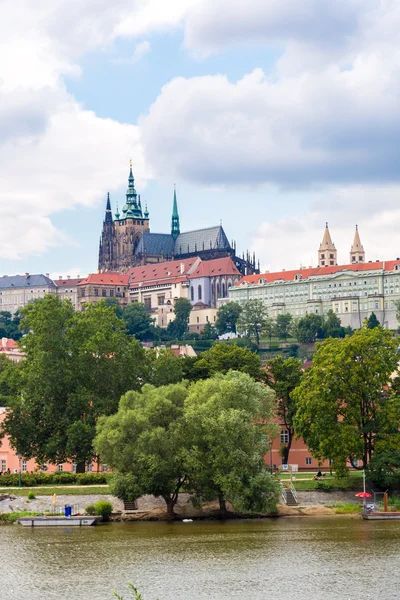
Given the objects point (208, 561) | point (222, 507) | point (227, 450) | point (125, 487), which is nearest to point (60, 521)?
point (125, 487)

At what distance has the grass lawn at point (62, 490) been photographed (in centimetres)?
6794

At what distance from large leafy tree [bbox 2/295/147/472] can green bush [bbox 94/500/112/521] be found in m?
11.1

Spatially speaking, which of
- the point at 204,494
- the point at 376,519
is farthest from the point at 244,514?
the point at 376,519

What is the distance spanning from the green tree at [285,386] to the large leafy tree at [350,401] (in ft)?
32.7

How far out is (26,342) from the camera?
8144 cm

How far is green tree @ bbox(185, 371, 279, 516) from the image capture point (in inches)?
2470

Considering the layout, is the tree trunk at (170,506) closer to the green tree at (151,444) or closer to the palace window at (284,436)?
the green tree at (151,444)

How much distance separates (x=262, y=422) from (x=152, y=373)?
35.6 ft

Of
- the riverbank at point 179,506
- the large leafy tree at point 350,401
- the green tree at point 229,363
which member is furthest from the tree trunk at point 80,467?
the green tree at point 229,363

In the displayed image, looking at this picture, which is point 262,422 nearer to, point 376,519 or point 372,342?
point 372,342

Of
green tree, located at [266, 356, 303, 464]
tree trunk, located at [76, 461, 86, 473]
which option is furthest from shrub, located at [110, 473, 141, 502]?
green tree, located at [266, 356, 303, 464]

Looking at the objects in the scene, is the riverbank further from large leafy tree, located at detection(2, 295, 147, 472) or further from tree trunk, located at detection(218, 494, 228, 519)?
large leafy tree, located at detection(2, 295, 147, 472)

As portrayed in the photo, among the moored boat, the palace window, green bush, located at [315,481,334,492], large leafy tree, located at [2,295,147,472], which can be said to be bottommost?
the moored boat

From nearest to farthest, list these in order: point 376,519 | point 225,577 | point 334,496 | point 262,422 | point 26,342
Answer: point 225,577 < point 376,519 < point 334,496 < point 262,422 < point 26,342
